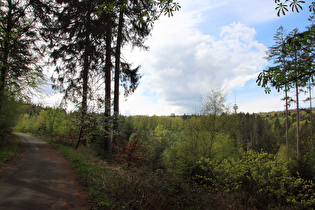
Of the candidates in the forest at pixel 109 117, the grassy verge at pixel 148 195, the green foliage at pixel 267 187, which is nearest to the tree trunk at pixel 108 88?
the forest at pixel 109 117

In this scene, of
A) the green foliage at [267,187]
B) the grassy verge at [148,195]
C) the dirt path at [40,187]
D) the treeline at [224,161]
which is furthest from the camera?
the treeline at [224,161]

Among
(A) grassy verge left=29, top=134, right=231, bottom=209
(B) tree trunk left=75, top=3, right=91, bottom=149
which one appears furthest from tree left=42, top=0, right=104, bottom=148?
(A) grassy verge left=29, top=134, right=231, bottom=209

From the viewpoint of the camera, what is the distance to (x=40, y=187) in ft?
17.4

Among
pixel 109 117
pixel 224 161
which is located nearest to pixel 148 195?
pixel 224 161

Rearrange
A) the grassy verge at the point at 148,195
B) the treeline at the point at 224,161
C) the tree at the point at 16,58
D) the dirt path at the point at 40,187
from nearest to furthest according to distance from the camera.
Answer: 1. the grassy verge at the point at 148,195
2. the dirt path at the point at 40,187
3. the treeline at the point at 224,161
4. the tree at the point at 16,58

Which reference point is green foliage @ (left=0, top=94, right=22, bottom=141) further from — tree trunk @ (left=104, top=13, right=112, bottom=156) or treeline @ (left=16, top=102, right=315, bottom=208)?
tree trunk @ (left=104, top=13, right=112, bottom=156)

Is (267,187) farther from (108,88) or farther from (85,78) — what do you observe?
(85,78)

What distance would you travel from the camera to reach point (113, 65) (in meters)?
12.7

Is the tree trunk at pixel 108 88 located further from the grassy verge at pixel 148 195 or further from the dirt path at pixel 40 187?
the grassy verge at pixel 148 195

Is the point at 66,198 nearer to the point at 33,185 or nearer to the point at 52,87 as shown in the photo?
the point at 33,185

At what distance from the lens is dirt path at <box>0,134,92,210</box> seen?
4398 mm

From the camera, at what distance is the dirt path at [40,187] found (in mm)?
4398

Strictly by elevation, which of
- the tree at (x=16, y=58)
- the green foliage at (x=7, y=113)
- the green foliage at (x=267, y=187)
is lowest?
the green foliage at (x=267, y=187)

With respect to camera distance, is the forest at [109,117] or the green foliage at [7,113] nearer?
the forest at [109,117]
